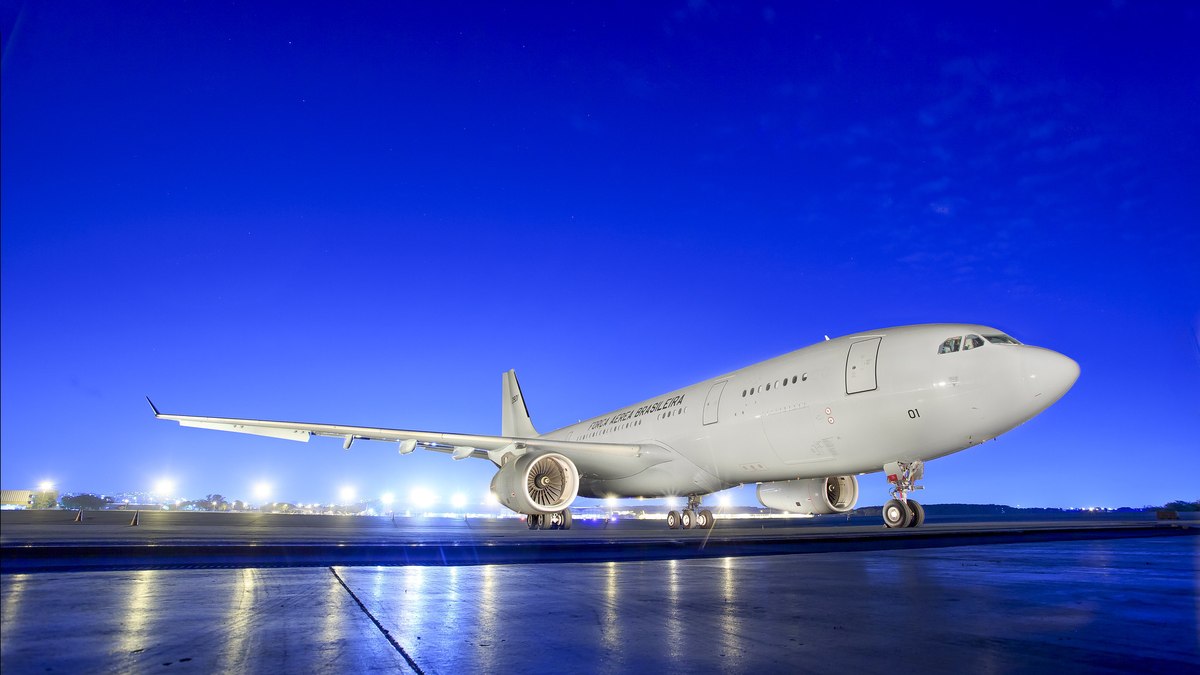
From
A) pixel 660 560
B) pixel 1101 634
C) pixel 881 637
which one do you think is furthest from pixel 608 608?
pixel 660 560

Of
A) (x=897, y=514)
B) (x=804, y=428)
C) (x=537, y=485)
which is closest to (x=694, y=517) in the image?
(x=537, y=485)

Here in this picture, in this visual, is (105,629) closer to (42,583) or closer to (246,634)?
(246,634)

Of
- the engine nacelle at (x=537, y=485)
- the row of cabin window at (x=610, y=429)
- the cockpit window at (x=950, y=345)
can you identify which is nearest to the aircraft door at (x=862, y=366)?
the cockpit window at (x=950, y=345)

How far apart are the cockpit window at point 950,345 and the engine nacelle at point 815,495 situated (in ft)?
20.9

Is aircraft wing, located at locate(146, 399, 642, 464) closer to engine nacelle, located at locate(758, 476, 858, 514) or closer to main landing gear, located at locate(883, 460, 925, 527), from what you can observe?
engine nacelle, located at locate(758, 476, 858, 514)

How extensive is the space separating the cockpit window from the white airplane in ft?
0.09

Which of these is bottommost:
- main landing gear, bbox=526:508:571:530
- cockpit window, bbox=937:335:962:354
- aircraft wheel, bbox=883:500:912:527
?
main landing gear, bbox=526:508:571:530

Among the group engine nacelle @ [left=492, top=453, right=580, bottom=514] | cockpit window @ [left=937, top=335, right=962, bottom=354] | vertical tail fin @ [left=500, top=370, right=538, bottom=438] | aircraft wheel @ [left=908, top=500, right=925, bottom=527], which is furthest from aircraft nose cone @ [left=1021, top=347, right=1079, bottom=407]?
vertical tail fin @ [left=500, top=370, right=538, bottom=438]

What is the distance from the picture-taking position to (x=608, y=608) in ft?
15.8

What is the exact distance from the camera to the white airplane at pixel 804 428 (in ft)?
43.0

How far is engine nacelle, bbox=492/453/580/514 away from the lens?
19438 millimetres

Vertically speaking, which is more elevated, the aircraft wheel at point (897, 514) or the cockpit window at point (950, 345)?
the cockpit window at point (950, 345)

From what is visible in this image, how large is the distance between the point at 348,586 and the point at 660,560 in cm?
454

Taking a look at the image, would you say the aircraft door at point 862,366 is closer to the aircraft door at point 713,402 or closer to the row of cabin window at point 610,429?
the aircraft door at point 713,402
